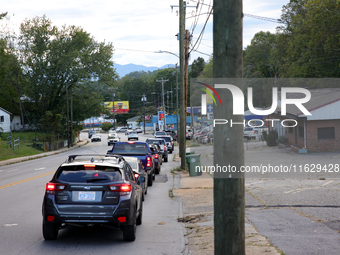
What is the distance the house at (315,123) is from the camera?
1548 centimetres

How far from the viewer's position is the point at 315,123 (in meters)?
15.9

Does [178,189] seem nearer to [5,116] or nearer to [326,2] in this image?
[326,2]

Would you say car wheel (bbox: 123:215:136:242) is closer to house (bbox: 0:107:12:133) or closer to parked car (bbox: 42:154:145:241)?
parked car (bbox: 42:154:145:241)

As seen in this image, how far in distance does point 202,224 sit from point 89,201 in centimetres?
306

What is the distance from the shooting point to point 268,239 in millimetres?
7441

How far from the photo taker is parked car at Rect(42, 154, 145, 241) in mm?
7320

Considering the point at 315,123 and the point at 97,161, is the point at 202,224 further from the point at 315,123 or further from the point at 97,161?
the point at 315,123

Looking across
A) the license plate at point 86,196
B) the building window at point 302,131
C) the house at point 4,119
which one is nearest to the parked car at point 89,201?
the license plate at point 86,196

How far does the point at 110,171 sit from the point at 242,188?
3.70m

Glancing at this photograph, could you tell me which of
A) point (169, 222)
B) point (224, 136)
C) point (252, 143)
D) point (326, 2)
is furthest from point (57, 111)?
point (224, 136)

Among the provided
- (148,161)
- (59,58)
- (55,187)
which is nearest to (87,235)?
(55,187)

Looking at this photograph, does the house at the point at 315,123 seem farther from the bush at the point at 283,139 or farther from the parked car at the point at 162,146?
the parked car at the point at 162,146

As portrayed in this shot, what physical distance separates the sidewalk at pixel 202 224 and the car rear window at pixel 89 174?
2042 millimetres

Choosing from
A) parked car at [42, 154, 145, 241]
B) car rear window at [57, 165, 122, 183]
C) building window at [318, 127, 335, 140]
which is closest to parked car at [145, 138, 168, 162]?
building window at [318, 127, 335, 140]
